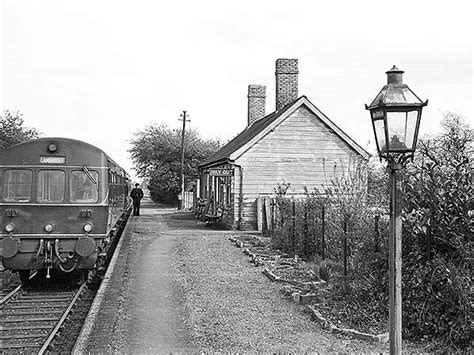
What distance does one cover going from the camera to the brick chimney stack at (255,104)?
33969 millimetres

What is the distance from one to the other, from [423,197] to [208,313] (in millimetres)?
3696

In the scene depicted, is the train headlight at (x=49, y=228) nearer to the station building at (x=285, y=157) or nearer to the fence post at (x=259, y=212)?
the station building at (x=285, y=157)

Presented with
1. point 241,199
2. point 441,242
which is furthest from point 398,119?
point 241,199

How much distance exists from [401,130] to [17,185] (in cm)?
877

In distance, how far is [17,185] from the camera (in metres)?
11.9

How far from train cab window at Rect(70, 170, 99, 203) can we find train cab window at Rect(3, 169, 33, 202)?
0.86 metres

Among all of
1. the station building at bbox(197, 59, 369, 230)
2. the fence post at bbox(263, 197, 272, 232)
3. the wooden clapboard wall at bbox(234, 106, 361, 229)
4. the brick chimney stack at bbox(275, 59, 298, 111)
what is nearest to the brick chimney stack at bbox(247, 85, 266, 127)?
the brick chimney stack at bbox(275, 59, 298, 111)

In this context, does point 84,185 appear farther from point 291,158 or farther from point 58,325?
point 291,158

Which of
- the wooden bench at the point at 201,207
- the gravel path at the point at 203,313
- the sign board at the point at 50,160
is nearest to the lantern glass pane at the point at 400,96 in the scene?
the gravel path at the point at 203,313

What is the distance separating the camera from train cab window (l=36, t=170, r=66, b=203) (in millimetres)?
11906

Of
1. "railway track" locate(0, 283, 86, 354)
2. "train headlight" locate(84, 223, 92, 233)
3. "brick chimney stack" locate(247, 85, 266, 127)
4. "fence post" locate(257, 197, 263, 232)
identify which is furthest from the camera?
"brick chimney stack" locate(247, 85, 266, 127)

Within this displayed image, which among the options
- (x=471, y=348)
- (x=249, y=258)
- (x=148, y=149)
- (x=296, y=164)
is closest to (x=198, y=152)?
(x=148, y=149)

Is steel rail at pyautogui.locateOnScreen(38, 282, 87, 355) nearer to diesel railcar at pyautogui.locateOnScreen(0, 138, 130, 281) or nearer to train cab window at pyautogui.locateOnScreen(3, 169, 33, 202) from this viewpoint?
diesel railcar at pyautogui.locateOnScreen(0, 138, 130, 281)

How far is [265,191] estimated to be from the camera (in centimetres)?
2381
